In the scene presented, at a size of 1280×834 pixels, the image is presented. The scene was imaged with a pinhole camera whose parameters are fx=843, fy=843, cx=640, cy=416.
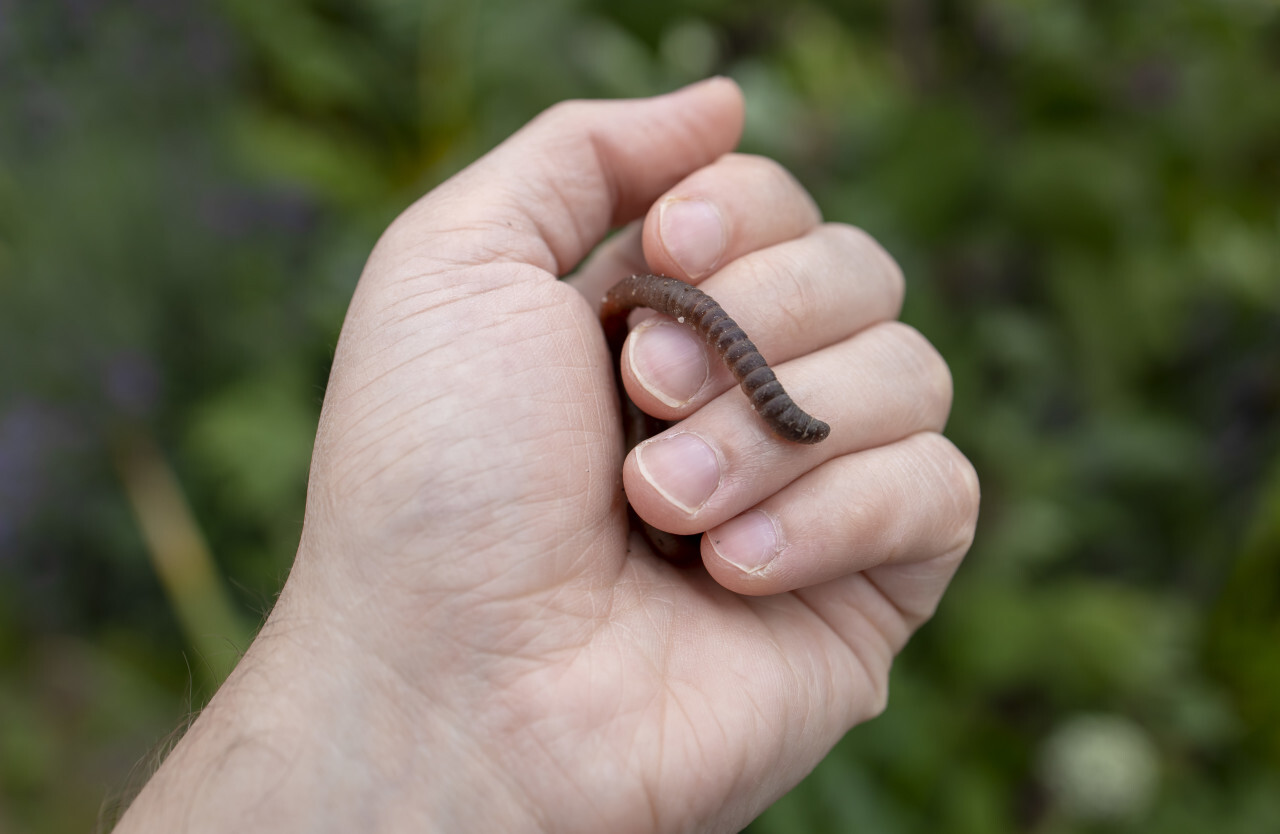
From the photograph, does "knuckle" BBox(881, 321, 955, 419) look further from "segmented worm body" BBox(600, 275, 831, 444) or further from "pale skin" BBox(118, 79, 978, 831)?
"segmented worm body" BBox(600, 275, 831, 444)

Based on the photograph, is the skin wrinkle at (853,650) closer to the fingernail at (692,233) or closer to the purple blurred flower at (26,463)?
the fingernail at (692,233)

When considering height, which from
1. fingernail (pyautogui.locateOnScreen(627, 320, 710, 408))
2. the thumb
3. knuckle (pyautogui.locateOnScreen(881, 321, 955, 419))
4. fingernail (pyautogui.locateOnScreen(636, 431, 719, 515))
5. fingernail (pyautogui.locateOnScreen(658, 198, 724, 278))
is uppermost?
the thumb

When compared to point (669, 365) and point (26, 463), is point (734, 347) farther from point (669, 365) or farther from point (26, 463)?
point (26, 463)

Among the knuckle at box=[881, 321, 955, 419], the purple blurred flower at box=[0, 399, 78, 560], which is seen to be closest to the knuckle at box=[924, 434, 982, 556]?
the knuckle at box=[881, 321, 955, 419]

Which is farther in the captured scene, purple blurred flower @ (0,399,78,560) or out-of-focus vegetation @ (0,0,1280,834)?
purple blurred flower @ (0,399,78,560)

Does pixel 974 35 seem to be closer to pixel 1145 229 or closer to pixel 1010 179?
pixel 1010 179

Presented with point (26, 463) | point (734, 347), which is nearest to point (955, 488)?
point (734, 347)

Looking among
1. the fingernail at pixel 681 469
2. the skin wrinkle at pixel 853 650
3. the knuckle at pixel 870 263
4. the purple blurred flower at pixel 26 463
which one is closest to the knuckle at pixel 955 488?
the skin wrinkle at pixel 853 650
